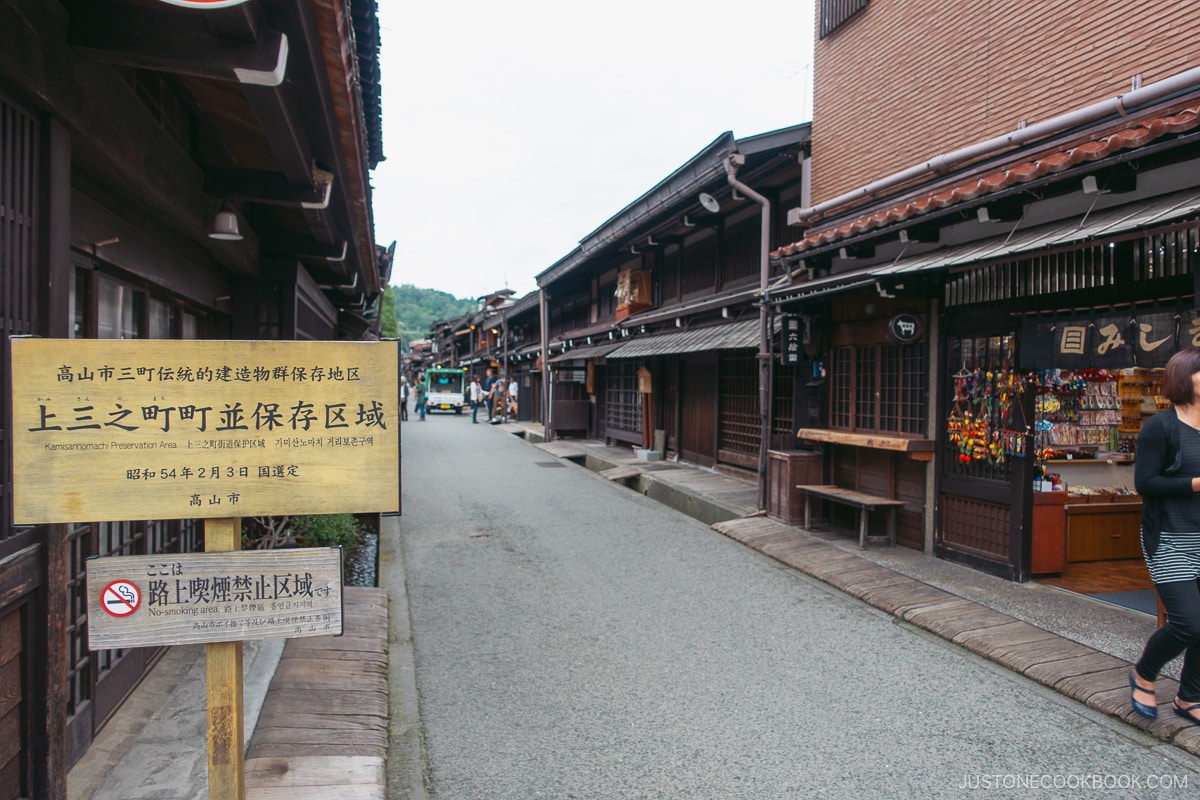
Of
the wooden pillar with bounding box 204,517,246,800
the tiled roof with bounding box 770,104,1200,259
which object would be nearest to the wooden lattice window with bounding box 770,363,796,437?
the tiled roof with bounding box 770,104,1200,259

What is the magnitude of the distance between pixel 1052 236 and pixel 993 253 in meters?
0.47

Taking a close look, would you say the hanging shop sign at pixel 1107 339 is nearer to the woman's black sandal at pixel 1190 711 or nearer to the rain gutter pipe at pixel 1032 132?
the rain gutter pipe at pixel 1032 132

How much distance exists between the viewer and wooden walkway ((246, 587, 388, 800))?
3.62 m

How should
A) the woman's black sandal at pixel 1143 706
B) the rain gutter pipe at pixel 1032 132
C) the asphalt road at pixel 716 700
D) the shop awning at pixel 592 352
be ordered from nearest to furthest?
the asphalt road at pixel 716 700 < the woman's black sandal at pixel 1143 706 < the rain gutter pipe at pixel 1032 132 < the shop awning at pixel 592 352

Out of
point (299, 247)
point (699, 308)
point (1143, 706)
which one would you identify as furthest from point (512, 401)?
point (1143, 706)

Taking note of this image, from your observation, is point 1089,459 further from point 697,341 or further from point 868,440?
point 697,341

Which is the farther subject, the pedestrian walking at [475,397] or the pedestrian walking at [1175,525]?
the pedestrian walking at [475,397]

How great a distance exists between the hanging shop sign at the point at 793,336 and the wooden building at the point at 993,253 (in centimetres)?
25

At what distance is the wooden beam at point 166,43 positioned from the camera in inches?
122

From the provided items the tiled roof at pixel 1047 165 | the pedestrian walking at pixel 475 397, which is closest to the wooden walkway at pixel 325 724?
the tiled roof at pixel 1047 165

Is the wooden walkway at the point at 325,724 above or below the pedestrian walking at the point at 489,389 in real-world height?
below

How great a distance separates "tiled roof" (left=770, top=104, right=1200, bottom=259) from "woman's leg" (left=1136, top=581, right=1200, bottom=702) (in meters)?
3.06

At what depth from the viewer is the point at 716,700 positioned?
4789 mm

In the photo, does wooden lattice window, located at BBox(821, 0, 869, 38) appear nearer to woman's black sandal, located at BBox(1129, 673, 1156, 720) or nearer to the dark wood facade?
the dark wood facade
